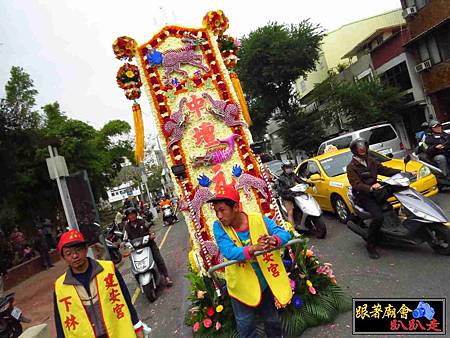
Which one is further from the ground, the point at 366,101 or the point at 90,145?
the point at 90,145

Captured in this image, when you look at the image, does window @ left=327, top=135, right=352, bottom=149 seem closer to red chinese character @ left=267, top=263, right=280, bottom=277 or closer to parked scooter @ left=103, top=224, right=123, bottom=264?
parked scooter @ left=103, top=224, right=123, bottom=264

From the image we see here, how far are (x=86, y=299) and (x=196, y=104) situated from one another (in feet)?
9.81

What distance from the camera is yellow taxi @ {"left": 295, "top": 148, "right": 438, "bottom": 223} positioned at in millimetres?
6707

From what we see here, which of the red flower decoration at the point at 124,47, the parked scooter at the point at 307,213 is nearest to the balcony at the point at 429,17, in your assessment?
the parked scooter at the point at 307,213

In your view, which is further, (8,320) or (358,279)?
(8,320)

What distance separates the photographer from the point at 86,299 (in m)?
2.62

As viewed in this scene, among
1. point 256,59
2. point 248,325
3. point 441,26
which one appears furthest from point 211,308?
point 256,59

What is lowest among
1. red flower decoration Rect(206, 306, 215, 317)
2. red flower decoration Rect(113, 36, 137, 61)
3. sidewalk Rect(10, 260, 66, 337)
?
sidewalk Rect(10, 260, 66, 337)

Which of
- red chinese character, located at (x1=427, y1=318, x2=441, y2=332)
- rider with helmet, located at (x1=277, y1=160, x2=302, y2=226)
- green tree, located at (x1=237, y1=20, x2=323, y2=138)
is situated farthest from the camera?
green tree, located at (x1=237, y1=20, x2=323, y2=138)

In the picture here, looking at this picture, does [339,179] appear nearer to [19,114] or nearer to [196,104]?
[196,104]

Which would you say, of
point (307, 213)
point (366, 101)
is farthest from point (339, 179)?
point (366, 101)

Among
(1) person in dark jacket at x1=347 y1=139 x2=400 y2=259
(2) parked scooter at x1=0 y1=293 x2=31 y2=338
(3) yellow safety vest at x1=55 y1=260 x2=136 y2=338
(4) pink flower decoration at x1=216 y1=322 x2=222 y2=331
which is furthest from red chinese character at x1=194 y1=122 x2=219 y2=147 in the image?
(2) parked scooter at x1=0 y1=293 x2=31 y2=338

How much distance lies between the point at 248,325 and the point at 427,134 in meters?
6.99

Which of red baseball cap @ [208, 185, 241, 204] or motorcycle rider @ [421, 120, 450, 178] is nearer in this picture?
red baseball cap @ [208, 185, 241, 204]
